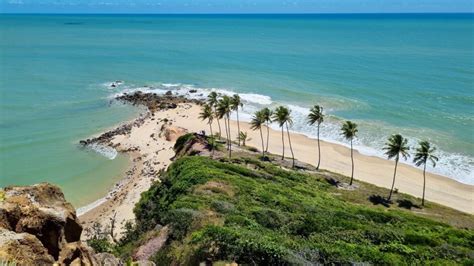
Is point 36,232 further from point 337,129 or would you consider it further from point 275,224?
point 337,129

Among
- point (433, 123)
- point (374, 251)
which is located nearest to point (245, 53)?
point (433, 123)

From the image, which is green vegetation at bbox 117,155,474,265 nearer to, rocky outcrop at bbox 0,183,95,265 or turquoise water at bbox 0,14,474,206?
rocky outcrop at bbox 0,183,95,265

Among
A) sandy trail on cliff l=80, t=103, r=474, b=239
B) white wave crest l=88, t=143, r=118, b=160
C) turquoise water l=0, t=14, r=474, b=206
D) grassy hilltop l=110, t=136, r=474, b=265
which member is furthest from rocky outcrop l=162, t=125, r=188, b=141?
grassy hilltop l=110, t=136, r=474, b=265

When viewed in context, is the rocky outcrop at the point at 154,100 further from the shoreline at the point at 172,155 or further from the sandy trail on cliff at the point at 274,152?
the sandy trail on cliff at the point at 274,152

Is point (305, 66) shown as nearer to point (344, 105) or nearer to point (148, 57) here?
point (344, 105)

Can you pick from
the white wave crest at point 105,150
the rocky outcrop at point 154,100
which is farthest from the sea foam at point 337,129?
the white wave crest at point 105,150

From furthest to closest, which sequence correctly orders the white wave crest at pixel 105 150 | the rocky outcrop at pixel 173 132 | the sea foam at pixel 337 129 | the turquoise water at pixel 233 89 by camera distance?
1. the rocky outcrop at pixel 173 132
2. the white wave crest at pixel 105 150
3. the turquoise water at pixel 233 89
4. the sea foam at pixel 337 129
